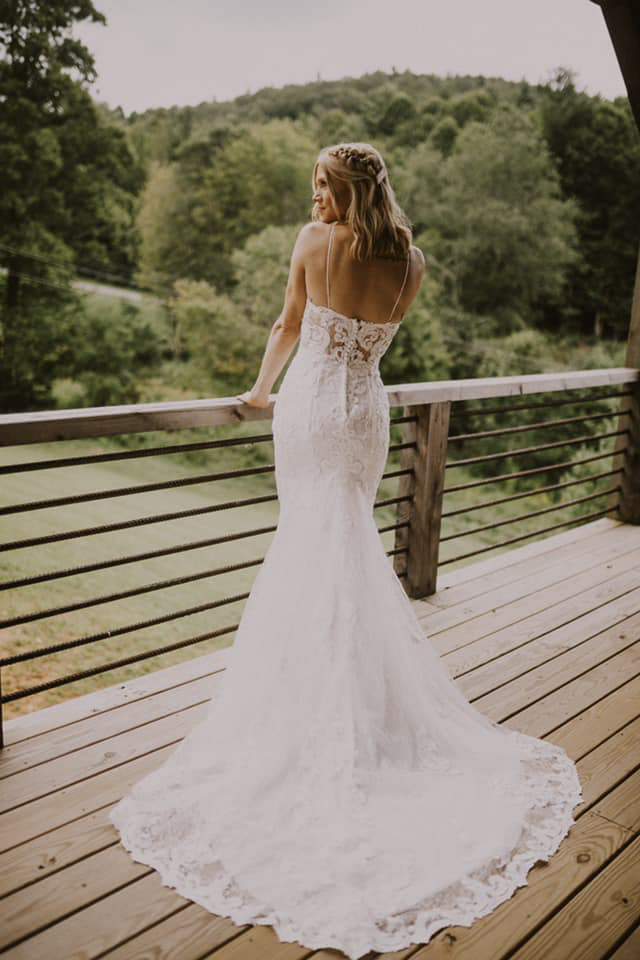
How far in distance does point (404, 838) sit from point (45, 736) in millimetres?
1222

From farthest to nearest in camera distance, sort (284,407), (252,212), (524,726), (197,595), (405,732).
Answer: (252,212), (197,595), (524,726), (284,407), (405,732)

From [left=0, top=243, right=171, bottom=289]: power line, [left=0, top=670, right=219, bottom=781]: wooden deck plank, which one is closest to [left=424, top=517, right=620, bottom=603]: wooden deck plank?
[left=0, top=670, right=219, bottom=781]: wooden deck plank

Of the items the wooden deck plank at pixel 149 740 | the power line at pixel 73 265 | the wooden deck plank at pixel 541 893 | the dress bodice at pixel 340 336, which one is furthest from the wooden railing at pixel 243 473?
the power line at pixel 73 265

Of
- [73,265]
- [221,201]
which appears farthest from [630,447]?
[221,201]

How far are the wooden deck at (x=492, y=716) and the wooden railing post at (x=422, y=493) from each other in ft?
0.53

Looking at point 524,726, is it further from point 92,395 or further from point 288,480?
point 92,395

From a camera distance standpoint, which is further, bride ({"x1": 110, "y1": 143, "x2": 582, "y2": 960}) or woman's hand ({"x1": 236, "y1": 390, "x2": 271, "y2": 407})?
woman's hand ({"x1": 236, "y1": 390, "x2": 271, "y2": 407})

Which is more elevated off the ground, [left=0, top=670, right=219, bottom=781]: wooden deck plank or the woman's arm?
the woman's arm

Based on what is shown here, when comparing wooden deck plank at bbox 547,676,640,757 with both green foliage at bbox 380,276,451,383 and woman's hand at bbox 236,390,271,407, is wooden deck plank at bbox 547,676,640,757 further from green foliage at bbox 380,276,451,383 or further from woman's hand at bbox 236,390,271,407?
green foliage at bbox 380,276,451,383

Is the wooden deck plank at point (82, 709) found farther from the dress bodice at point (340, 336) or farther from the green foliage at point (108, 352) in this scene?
the green foliage at point (108, 352)

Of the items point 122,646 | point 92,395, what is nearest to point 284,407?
point 122,646

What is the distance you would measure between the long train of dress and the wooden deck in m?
0.06

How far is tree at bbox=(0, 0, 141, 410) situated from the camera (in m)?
18.1

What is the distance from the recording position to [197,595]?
12.9 metres
